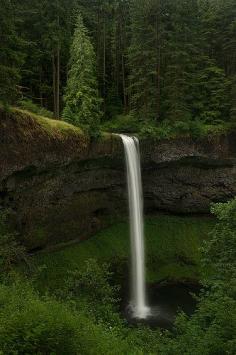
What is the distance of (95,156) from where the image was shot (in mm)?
27859

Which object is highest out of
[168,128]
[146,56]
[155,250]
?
[146,56]

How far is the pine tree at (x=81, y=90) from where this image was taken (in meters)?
28.2

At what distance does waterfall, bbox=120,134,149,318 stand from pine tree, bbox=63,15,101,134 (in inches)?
108

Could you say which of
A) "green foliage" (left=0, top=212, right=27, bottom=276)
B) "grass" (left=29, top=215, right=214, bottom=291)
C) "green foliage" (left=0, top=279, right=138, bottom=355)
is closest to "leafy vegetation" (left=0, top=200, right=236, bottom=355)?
"green foliage" (left=0, top=279, right=138, bottom=355)

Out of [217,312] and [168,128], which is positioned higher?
[168,128]

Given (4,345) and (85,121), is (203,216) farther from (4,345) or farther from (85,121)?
(4,345)

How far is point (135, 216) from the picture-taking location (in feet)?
99.1

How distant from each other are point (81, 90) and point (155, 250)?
13126 mm

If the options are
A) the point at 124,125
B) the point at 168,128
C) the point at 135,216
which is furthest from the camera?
the point at 124,125

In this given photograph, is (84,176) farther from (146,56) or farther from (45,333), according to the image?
(45,333)

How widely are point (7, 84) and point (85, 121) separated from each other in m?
8.35

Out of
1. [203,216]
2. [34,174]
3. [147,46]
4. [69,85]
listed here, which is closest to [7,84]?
[34,174]

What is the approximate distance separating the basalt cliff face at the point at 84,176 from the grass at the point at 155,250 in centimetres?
89

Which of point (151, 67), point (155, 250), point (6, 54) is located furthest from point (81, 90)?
point (155, 250)
